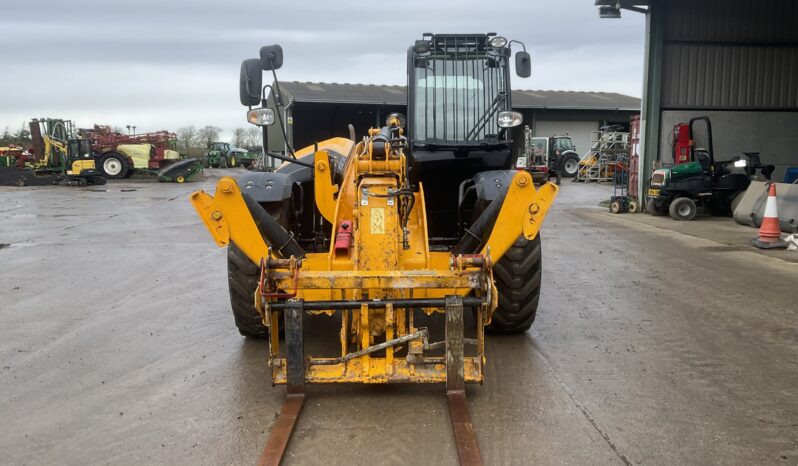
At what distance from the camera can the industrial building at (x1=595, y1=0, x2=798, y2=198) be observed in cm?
1623

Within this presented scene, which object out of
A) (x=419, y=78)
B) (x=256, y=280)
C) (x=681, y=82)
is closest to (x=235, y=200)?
(x=256, y=280)

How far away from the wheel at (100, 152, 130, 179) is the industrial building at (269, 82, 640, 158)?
7293 mm

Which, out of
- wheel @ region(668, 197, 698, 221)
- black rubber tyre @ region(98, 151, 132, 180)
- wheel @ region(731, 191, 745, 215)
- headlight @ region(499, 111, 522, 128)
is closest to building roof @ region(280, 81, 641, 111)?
black rubber tyre @ region(98, 151, 132, 180)

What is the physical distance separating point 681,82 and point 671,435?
1486 cm

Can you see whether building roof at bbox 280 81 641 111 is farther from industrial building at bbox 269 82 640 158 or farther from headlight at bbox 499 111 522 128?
headlight at bbox 499 111 522 128

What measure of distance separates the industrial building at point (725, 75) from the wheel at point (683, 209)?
176 cm

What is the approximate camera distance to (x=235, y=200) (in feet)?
13.8

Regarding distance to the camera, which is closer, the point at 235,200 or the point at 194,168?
the point at 235,200

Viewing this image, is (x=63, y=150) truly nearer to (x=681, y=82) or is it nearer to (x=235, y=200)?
(x=681, y=82)

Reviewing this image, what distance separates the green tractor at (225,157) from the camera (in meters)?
48.0

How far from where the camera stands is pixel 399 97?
36.1 meters

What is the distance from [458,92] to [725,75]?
43.2 feet

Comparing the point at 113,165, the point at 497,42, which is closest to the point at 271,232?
the point at 497,42

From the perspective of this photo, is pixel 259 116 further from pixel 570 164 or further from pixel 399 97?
pixel 399 97
